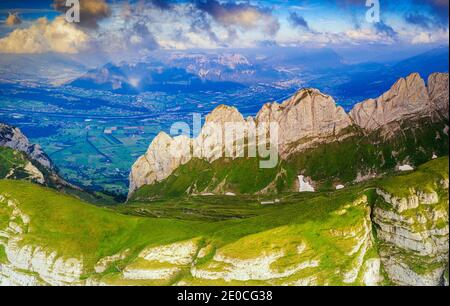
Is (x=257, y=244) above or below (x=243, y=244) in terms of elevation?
below

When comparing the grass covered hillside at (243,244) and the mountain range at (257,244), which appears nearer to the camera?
the mountain range at (257,244)

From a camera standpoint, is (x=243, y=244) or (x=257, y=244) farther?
(x=243, y=244)

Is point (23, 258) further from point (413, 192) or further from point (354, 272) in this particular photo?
point (413, 192)

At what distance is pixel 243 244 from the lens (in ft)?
299

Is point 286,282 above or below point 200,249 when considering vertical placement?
below

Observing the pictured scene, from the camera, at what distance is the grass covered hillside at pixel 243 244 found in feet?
284

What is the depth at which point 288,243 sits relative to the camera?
295 feet

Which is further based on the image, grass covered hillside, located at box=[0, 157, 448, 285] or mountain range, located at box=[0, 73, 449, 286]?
grass covered hillside, located at box=[0, 157, 448, 285]

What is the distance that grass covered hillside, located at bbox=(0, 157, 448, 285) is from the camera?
8656 cm
